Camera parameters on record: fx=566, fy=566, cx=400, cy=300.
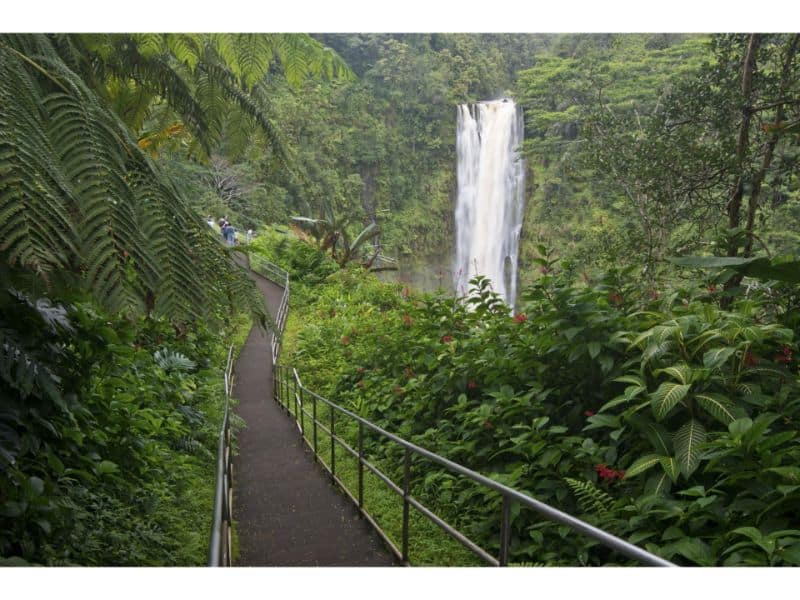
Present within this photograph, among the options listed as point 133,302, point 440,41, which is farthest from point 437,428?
point 440,41

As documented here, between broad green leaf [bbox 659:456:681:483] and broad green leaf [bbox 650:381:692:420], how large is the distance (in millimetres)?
194

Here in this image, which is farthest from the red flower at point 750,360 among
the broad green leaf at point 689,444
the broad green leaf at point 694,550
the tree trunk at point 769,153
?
the tree trunk at point 769,153

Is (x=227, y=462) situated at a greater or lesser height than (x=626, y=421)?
lesser

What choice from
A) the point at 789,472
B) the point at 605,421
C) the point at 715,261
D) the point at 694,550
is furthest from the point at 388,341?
the point at 789,472

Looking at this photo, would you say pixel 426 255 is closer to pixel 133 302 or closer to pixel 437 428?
pixel 437 428

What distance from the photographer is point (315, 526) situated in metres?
3.79

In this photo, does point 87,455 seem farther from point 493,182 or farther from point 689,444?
point 493,182

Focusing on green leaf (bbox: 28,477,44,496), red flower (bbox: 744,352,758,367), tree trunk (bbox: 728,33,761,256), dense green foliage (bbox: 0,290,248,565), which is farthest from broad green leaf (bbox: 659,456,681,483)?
tree trunk (bbox: 728,33,761,256)

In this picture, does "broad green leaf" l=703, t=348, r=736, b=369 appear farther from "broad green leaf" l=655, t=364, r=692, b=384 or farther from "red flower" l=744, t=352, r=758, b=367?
"red flower" l=744, t=352, r=758, b=367

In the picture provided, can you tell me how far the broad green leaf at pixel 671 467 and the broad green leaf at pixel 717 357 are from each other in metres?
0.45

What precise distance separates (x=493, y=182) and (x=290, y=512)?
24.6 m

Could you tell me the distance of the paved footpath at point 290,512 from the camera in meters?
3.29

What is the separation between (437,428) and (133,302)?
4.17 meters

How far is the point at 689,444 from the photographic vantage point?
8.27ft
